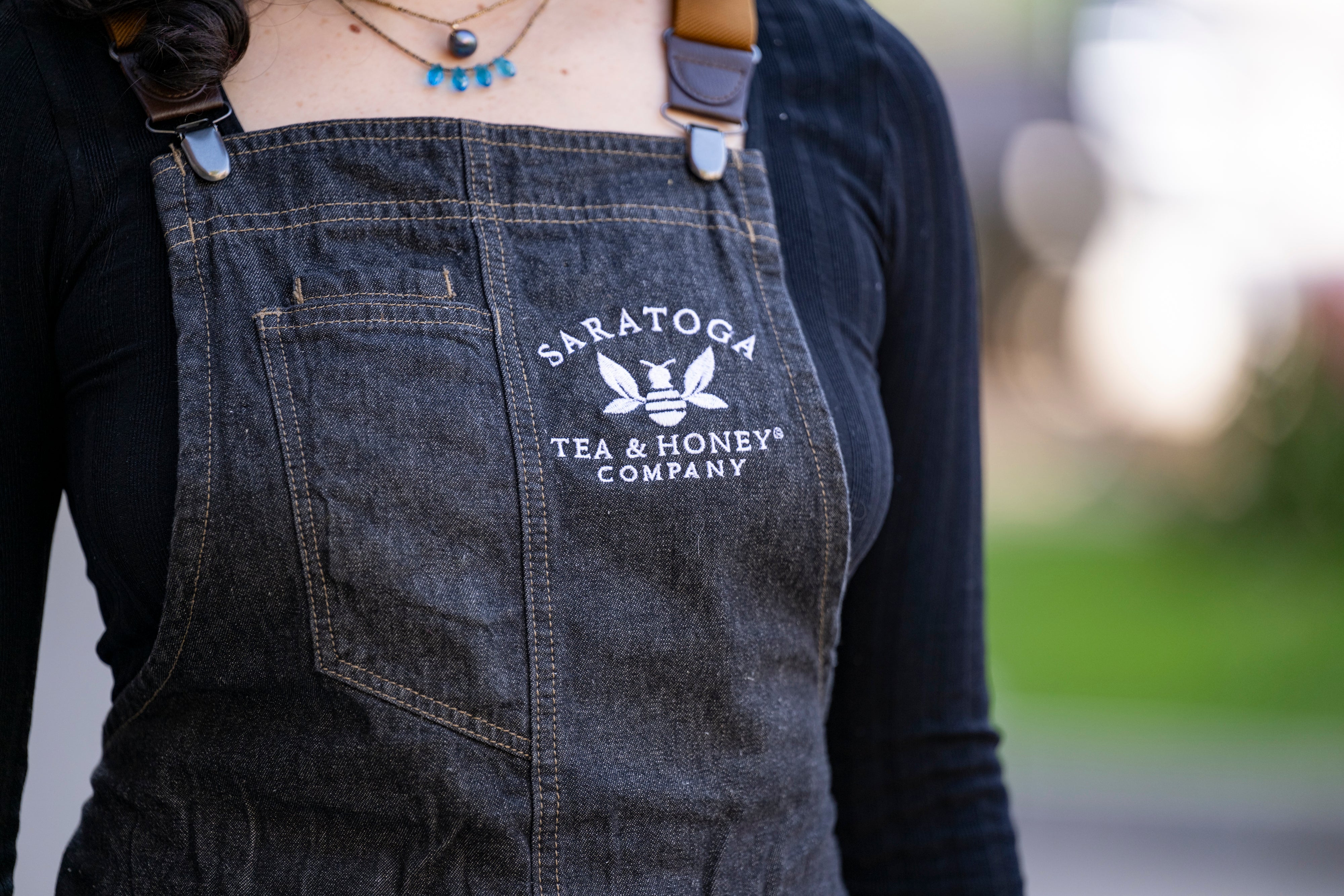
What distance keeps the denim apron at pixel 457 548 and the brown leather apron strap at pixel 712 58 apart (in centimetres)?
13

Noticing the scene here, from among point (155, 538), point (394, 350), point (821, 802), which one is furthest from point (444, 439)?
point (821, 802)

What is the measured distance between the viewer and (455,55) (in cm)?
90

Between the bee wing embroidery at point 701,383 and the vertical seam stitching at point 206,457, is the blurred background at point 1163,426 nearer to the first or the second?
the bee wing embroidery at point 701,383

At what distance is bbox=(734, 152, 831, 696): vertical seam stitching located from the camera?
34.0 inches

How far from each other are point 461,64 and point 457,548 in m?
0.38

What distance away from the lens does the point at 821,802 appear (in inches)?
35.9

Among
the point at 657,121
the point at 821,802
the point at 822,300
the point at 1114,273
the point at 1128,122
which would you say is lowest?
the point at 821,802

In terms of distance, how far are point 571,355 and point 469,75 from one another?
0.82 ft

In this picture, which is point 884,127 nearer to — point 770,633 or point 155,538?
point 770,633

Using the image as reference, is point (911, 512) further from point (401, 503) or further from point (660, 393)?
point (401, 503)

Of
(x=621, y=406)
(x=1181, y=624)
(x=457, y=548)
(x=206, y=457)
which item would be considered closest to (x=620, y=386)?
(x=621, y=406)

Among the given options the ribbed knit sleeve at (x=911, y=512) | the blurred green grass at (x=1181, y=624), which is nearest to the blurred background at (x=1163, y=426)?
the blurred green grass at (x=1181, y=624)

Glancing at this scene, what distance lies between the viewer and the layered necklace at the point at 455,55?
0.89 m

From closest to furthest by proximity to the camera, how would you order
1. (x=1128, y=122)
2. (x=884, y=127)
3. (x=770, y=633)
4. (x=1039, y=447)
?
(x=770, y=633), (x=884, y=127), (x=1128, y=122), (x=1039, y=447)
